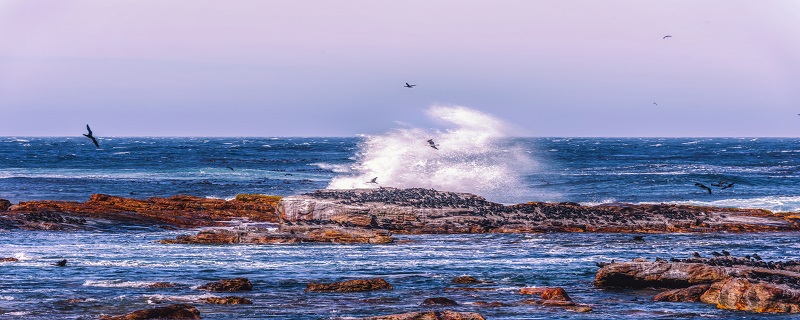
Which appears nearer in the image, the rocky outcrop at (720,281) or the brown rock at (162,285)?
the rocky outcrop at (720,281)

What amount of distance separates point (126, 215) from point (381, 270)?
61.7ft

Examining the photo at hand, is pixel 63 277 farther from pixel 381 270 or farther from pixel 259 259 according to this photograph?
pixel 381 270

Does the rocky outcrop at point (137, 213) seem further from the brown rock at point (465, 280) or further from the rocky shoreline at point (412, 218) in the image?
the brown rock at point (465, 280)

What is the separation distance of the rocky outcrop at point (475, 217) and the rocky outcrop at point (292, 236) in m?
2.90

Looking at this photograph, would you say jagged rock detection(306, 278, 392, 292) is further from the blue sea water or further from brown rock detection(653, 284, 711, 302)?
brown rock detection(653, 284, 711, 302)

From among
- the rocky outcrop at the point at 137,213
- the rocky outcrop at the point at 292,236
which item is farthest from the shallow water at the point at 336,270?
the rocky outcrop at the point at 137,213

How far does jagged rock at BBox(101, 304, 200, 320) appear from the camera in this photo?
17.5m

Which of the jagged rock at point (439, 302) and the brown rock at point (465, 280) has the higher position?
the jagged rock at point (439, 302)

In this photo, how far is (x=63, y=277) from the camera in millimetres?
24078

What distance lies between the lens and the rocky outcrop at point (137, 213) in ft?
126

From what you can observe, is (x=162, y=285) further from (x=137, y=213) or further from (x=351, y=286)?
(x=137, y=213)

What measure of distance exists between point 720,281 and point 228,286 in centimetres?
1074

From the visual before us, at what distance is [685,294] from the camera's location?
20.7 m

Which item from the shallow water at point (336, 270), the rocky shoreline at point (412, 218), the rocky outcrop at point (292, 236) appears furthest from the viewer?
the rocky shoreline at point (412, 218)
